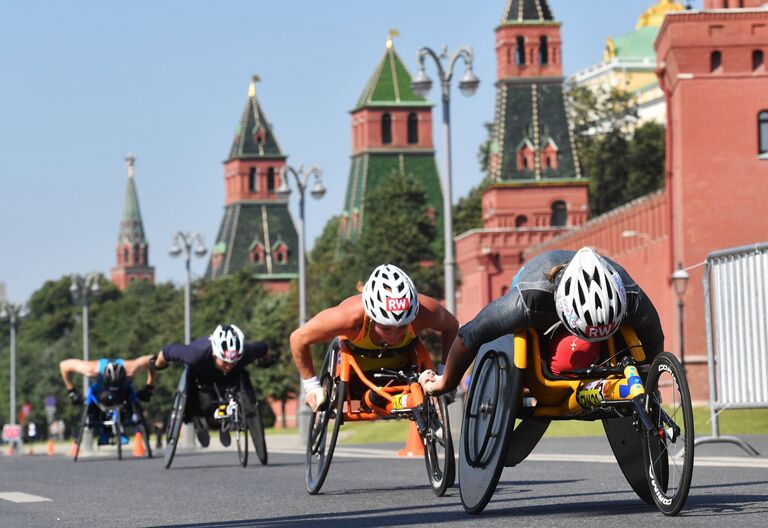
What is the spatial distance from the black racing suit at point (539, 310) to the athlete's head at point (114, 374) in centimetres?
1671

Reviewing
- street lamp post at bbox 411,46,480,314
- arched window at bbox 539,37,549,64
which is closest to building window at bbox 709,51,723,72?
street lamp post at bbox 411,46,480,314

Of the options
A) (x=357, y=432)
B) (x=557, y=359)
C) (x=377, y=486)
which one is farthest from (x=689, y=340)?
(x=557, y=359)

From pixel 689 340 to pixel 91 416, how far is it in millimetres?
38507

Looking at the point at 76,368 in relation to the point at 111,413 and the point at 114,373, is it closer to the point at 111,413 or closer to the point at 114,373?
the point at 114,373

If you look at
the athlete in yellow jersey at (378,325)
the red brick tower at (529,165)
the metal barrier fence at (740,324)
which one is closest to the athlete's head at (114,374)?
the metal barrier fence at (740,324)

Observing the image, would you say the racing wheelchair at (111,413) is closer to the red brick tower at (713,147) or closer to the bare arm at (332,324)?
the bare arm at (332,324)

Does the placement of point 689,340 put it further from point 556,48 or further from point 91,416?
point 556,48

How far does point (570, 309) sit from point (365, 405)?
13.5 ft

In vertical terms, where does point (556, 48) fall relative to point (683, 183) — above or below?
above

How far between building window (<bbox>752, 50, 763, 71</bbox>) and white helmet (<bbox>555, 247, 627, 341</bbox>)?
5677cm

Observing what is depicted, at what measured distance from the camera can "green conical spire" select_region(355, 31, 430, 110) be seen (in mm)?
150125

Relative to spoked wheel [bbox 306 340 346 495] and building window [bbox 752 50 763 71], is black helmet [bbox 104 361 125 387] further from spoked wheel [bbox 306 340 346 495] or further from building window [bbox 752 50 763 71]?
building window [bbox 752 50 763 71]

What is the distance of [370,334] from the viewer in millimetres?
14133

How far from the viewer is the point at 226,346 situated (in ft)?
68.0
